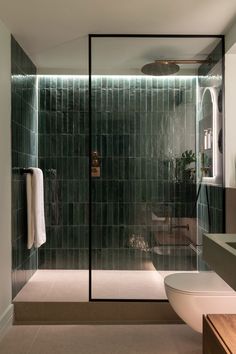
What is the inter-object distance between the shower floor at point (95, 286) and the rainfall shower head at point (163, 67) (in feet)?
6.67

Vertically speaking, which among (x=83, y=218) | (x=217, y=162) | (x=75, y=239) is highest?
(x=217, y=162)

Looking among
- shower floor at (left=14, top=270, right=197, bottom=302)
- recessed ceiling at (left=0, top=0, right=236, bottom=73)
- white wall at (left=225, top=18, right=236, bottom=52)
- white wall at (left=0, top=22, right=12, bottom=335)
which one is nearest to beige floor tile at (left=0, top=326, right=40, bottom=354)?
white wall at (left=0, top=22, right=12, bottom=335)

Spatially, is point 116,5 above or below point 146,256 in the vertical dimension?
above

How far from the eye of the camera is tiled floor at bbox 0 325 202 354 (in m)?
2.47

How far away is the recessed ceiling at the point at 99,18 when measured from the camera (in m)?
2.42

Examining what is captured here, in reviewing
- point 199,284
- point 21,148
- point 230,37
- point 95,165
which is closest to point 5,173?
point 21,148

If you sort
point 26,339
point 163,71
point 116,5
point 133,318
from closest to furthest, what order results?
point 116,5 → point 26,339 → point 133,318 → point 163,71

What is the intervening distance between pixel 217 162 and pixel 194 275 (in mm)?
1088

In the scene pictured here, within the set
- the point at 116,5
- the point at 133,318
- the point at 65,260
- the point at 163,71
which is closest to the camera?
the point at 116,5

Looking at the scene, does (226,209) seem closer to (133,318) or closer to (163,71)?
(133,318)

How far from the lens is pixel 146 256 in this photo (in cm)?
358

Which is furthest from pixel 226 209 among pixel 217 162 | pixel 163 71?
pixel 163 71

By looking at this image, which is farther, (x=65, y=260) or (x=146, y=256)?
(x=65, y=260)

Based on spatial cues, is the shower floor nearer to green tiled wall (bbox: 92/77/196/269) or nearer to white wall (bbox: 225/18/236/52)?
green tiled wall (bbox: 92/77/196/269)
